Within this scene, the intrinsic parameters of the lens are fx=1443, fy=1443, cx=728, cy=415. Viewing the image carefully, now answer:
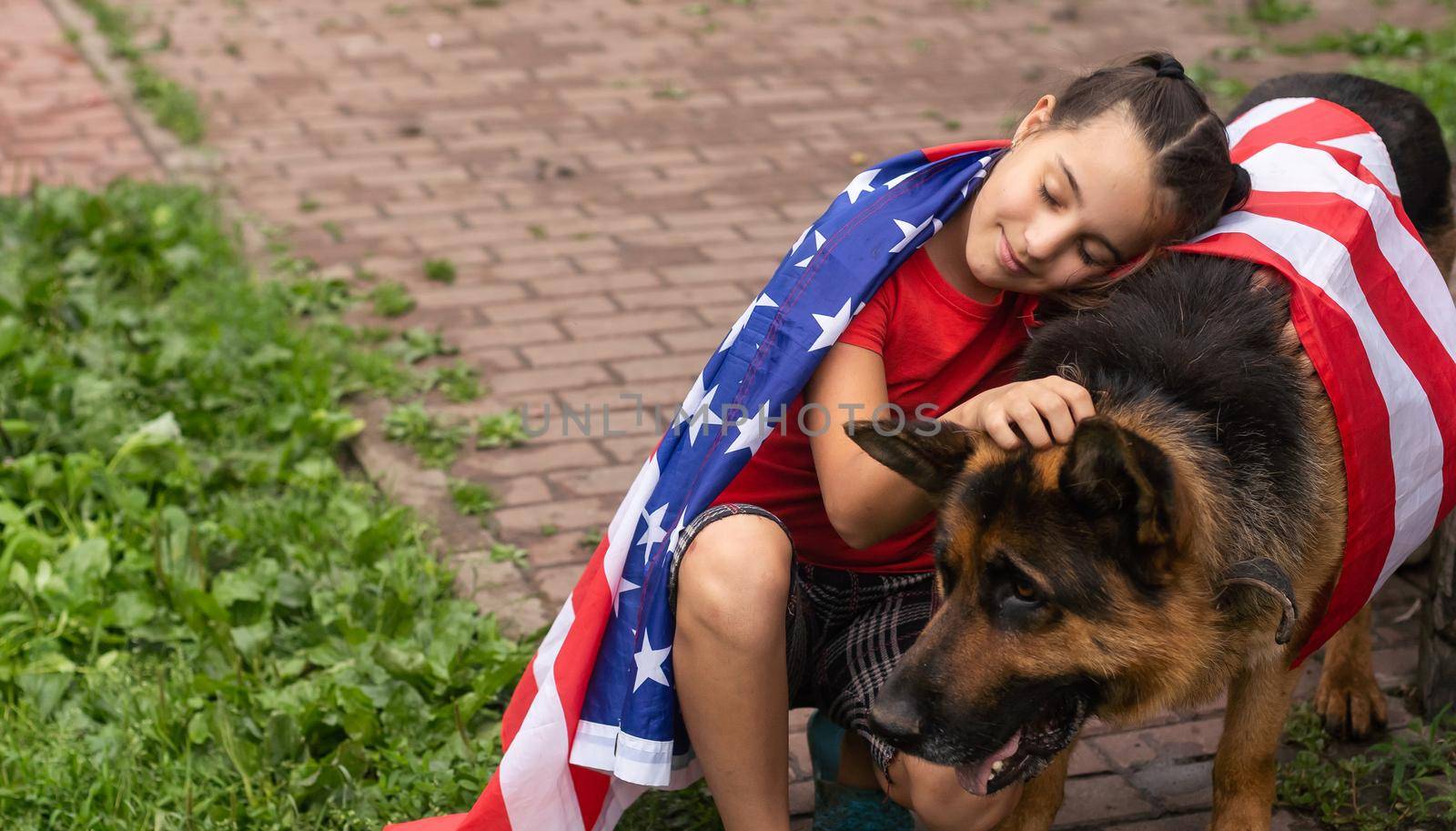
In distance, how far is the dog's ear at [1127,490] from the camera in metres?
2.32

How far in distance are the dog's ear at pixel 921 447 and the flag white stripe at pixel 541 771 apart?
0.86 metres

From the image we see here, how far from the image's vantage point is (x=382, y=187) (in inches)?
285

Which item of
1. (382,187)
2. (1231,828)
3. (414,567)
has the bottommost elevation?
(382,187)

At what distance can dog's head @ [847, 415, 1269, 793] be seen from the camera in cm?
249

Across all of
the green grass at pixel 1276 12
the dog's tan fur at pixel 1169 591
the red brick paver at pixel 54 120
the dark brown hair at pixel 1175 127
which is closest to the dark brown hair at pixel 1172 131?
the dark brown hair at pixel 1175 127

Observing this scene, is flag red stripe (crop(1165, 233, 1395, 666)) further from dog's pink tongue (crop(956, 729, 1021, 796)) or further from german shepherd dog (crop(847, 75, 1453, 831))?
dog's pink tongue (crop(956, 729, 1021, 796))

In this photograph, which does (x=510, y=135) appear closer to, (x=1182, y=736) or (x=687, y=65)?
(x=687, y=65)

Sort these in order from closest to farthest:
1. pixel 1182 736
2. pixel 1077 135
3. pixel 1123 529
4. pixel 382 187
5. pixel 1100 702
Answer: pixel 1123 529, pixel 1100 702, pixel 1077 135, pixel 1182 736, pixel 382 187

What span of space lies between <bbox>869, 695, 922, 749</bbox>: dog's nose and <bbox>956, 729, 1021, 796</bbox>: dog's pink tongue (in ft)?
0.46

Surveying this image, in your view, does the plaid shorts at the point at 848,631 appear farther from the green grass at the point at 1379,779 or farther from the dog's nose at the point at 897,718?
the green grass at the point at 1379,779

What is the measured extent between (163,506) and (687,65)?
526cm

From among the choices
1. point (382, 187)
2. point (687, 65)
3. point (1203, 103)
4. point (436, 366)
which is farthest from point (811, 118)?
point (1203, 103)

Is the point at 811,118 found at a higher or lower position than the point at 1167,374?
lower

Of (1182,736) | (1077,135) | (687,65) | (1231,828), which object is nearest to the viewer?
(1077,135)
